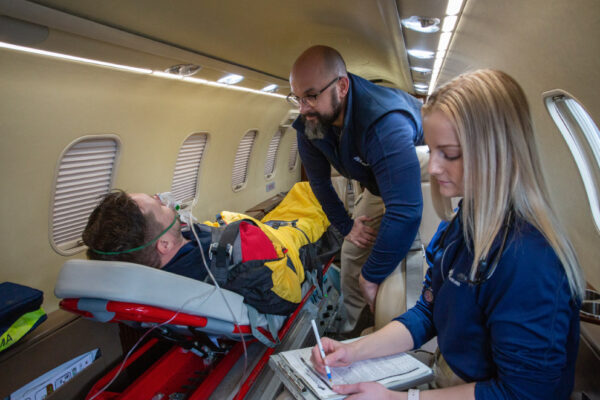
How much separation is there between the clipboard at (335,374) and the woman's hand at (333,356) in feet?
0.09

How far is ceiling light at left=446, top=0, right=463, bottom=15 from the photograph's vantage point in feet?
8.29

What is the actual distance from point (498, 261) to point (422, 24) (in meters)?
2.55

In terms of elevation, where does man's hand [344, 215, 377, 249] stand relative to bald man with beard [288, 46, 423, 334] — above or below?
below

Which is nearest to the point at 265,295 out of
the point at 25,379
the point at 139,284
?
the point at 139,284

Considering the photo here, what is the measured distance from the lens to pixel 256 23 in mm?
2820

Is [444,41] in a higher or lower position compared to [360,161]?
higher

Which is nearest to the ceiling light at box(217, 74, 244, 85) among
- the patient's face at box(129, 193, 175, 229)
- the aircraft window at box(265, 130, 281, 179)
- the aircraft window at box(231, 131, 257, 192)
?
the patient's face at box(129, 193, 175, 229)

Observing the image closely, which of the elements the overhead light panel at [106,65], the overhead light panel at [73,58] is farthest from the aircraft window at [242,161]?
the overhead light panel at [73,58]

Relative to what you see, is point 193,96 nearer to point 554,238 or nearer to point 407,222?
point 407,222

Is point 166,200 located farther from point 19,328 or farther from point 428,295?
point 428,295

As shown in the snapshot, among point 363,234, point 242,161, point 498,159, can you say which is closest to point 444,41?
point 363,234

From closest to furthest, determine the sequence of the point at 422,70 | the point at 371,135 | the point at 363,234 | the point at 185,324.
Result: the point at 185,324, the point at 371,135, the point at 363,234, the point at 422,70

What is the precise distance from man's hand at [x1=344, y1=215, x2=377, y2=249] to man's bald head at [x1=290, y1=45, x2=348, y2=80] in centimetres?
122

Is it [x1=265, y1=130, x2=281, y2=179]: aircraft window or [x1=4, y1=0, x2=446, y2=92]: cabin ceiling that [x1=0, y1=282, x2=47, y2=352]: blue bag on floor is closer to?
[x1=4, y1=0, x2=446, y2=92]: cabin ceiling
